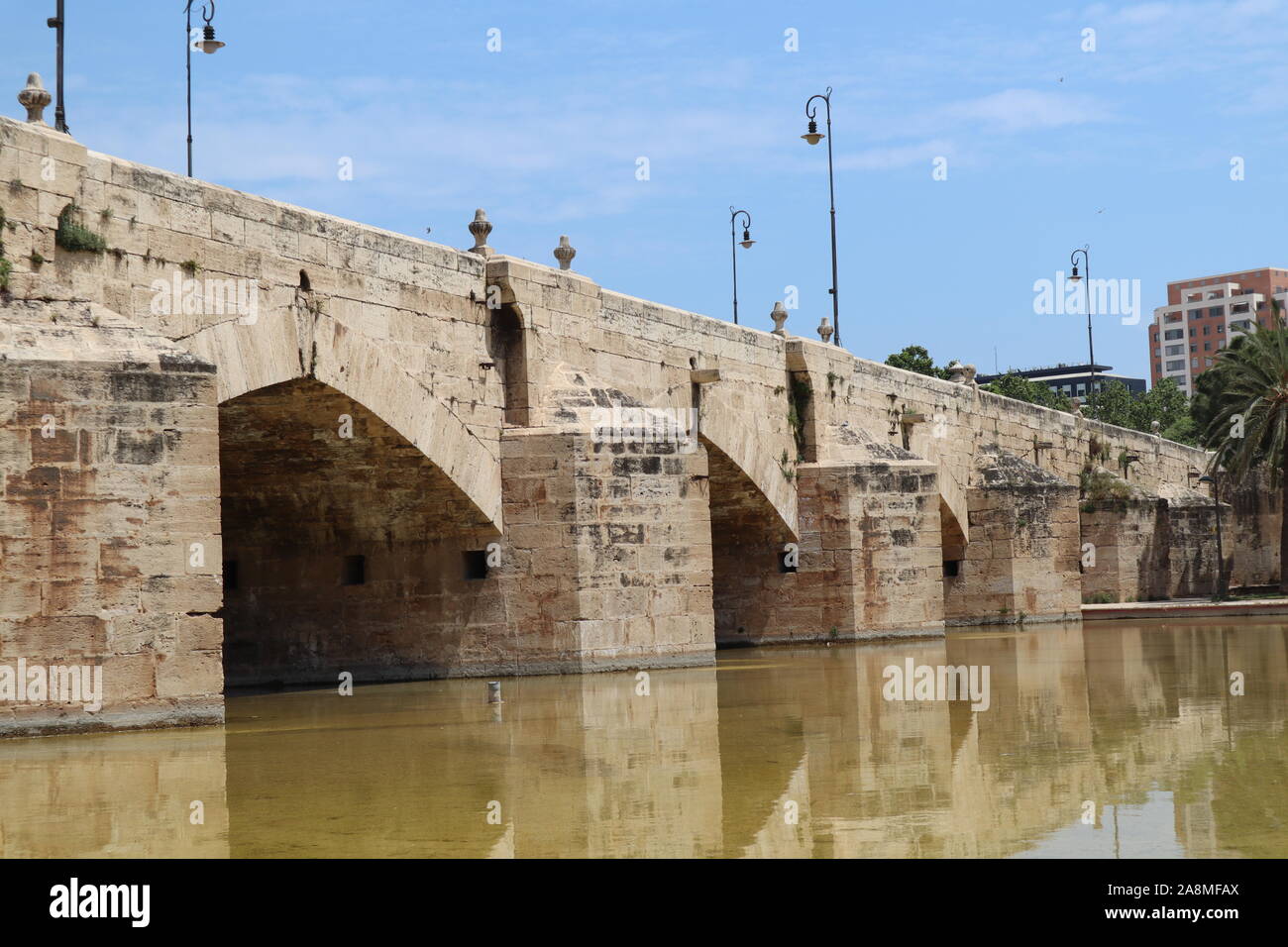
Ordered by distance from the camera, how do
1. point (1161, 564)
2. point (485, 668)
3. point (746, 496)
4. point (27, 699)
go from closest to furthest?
point (27, 699), point (485, 668), point (746, 496), point (1161, 564)

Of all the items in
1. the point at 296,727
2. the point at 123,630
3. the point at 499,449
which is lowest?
the point at 296,727

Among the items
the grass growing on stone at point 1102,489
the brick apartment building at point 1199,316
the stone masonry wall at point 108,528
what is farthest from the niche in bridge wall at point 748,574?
the brick apartment building at point 1199,316

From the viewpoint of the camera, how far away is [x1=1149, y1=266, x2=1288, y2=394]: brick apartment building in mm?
108125

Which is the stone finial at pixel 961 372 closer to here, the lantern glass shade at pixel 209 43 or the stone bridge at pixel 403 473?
the stone bridge at pixel 403 473

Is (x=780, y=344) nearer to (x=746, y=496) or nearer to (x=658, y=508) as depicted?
(x=746, y=496)

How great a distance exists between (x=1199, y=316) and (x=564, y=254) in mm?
104686

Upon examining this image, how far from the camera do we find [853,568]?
21.4m

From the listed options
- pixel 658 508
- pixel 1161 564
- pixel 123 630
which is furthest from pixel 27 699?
pixel 1161 564

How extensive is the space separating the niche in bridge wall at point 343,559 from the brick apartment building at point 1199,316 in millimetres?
99005

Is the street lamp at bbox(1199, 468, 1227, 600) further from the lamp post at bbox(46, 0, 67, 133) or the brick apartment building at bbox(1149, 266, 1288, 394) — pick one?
the brick apartment building at bbox(1149, 266, 1288, 394)

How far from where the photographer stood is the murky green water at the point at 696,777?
5562 mm

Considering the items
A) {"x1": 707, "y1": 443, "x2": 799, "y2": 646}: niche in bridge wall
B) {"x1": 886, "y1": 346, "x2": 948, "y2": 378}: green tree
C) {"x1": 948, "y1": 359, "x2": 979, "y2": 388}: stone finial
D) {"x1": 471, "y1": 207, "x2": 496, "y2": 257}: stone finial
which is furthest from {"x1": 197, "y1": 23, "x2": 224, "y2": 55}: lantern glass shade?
{"x1": 886, "y1": 346, "x2": 948, "y2": 378}: green tree
